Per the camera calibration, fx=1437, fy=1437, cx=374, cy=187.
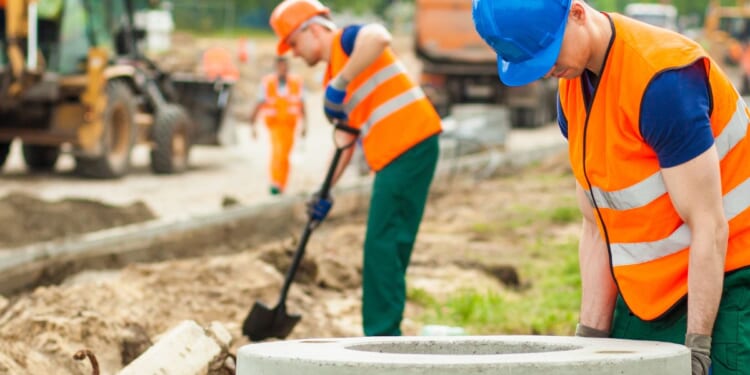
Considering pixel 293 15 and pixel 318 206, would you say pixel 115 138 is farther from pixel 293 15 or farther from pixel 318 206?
pixel 293 15

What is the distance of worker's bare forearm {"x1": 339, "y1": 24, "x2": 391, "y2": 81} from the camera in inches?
259

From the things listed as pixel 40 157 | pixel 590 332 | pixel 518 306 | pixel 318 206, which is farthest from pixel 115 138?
pixel 590 332

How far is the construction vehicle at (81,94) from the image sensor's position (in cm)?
1662

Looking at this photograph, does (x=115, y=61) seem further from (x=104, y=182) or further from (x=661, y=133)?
(x=661, y=133)

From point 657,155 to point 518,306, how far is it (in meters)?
Result: 4.78

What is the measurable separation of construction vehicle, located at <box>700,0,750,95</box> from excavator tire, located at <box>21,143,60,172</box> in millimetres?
Answer: 26151

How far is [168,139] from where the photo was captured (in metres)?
18.5

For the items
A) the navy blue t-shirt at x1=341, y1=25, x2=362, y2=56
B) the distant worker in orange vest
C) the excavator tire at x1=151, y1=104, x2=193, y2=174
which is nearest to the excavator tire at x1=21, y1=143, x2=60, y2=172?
the excavator tire at x1=151, y1=104, x2=193, y2=174

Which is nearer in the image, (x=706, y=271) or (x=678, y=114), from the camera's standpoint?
(x=678, y=114)

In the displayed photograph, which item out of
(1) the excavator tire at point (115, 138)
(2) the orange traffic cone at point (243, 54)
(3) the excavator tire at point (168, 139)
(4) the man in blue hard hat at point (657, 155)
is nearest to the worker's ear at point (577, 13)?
(4) the man in blue hard hat at point (657, 155)

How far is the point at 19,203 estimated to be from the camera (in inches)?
502

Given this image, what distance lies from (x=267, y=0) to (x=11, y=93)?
44.3 meters

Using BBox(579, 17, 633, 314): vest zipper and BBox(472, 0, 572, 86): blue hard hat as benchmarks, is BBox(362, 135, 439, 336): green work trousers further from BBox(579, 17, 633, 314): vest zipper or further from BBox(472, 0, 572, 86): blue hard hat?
BBox(472, 0, 572, 86): blue hard hat

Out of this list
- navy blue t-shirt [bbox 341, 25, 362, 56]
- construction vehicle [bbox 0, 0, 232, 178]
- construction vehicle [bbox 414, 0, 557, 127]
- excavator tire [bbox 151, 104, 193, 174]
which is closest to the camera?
navy blue t-shirt [bbox 341, 25, 362, 56]
